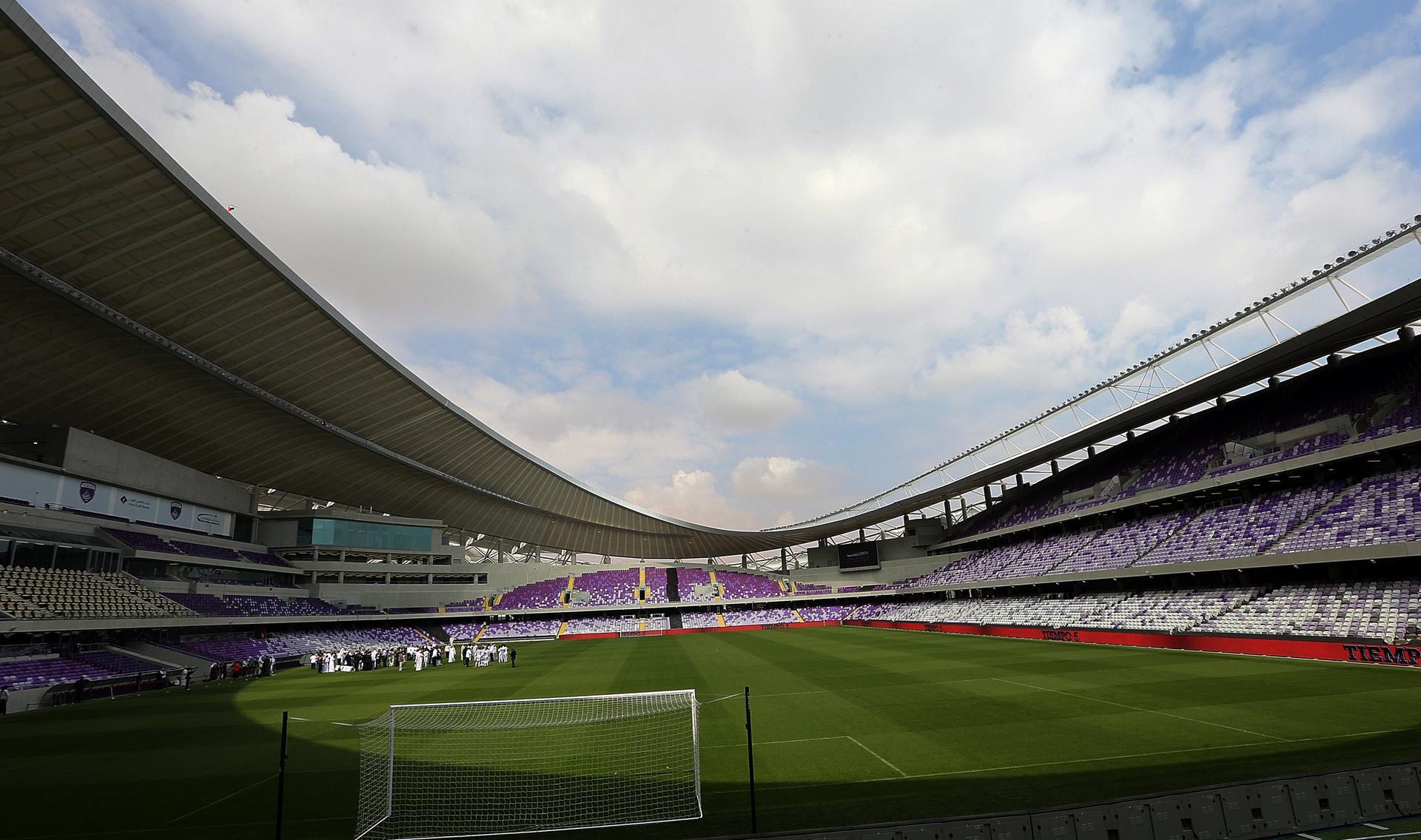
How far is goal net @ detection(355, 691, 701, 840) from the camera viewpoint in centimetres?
937

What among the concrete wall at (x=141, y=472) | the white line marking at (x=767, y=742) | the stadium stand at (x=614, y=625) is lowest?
the stadium stand at (x=614, y=625)

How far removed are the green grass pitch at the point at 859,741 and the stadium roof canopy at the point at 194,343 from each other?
1425 cm

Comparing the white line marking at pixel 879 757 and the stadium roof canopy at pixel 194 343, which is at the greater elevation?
the stadium roof canopy at pixel 194 343

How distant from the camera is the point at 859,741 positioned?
12.9 m

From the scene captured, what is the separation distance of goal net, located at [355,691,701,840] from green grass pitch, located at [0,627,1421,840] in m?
0.50

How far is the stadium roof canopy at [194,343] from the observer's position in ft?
61.5

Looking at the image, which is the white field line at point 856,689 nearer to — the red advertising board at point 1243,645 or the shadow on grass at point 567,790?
the shadow on grass at point 567,790

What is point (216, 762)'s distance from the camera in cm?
1367

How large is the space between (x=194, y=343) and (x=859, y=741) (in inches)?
1210

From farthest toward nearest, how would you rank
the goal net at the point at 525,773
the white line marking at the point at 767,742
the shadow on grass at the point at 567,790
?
1. the white line marking at the point at 767,742
2. the goal net at the point at 525,773
3. the shadow on grass at the point at 567,790

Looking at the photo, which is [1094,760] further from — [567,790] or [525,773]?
[525,773]

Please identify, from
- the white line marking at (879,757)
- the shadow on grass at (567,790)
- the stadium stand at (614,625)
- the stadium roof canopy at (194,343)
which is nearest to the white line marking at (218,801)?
the shadow on grass at (567,790)

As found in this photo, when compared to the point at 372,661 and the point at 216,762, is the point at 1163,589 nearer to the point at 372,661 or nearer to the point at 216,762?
the point at 216,762

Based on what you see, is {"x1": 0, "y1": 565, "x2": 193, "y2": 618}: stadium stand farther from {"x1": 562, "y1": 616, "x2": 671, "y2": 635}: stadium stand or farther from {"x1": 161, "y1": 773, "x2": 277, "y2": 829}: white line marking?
{"x1": 562, "y1": 616, "x2": 671, "y2": 635}: stadium stand
